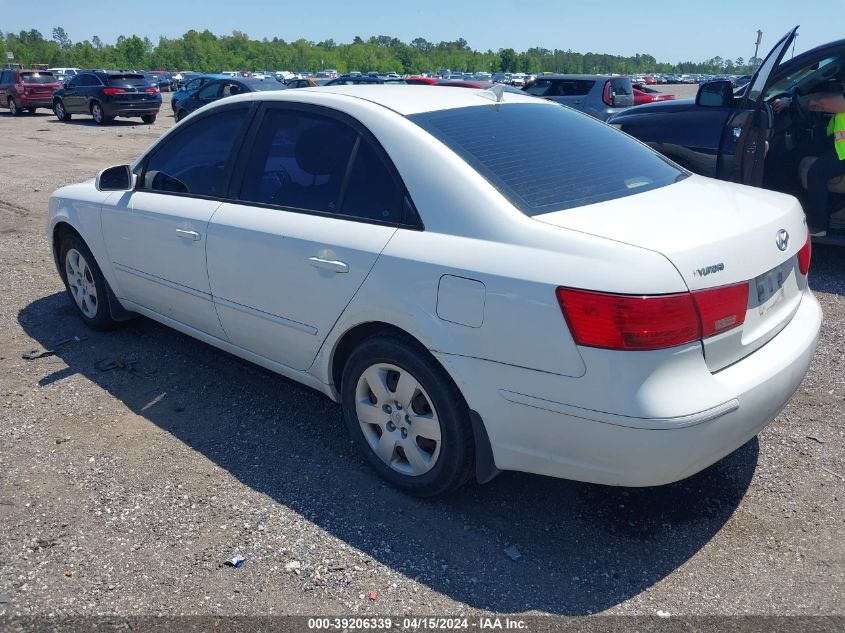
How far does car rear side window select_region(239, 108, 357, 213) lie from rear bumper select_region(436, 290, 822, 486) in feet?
3.69

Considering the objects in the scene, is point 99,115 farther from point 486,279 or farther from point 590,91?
point 486,279

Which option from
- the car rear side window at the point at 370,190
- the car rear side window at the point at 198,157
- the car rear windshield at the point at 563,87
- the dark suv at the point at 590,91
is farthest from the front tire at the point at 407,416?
the car rear windshield at the point at 563,87

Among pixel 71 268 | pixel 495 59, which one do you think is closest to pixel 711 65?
pixel 495 59

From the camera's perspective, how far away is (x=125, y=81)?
23453mm

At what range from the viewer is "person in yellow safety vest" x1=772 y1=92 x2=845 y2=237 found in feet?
19.3

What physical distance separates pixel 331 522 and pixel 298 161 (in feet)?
5.75

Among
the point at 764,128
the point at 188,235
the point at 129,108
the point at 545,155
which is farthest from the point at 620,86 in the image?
the point at 129,108

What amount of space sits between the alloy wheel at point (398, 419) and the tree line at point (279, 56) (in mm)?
95667

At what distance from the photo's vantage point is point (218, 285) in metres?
3.83

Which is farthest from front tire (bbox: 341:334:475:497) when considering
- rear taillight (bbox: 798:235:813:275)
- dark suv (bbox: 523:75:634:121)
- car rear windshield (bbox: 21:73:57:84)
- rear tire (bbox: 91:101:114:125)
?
car rear windshield (bbox: 21:73:57:84)

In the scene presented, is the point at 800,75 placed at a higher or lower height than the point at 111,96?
higher

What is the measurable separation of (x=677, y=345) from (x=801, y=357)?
860mm

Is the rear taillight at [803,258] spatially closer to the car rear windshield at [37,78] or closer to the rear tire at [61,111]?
the rear tire at [61,111]

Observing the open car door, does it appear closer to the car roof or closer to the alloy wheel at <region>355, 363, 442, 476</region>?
the car roof
